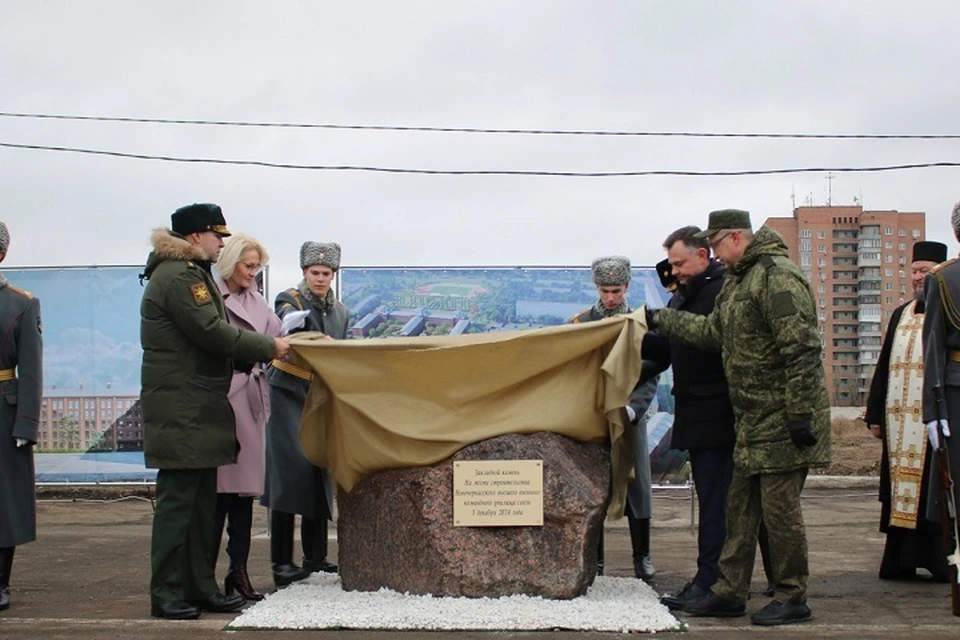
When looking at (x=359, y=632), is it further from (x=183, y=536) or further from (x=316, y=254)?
(x=316, y=254)

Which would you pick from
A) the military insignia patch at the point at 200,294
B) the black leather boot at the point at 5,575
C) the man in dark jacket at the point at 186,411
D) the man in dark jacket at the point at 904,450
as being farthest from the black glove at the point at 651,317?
the black leather boot at the point at 5,575

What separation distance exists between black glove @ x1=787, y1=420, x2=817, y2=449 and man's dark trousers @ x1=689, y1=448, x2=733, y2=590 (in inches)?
23.1

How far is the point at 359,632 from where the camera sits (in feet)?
→ 17.1

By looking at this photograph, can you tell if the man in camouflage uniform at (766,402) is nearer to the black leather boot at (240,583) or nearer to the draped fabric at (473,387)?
the draped fabric at (473,387)

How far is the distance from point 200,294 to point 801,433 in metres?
2.97

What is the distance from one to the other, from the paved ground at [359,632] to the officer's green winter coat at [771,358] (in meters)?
0.84

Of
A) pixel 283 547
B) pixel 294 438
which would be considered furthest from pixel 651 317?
pixel 283 547

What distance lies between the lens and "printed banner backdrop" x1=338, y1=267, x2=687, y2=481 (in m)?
11.2

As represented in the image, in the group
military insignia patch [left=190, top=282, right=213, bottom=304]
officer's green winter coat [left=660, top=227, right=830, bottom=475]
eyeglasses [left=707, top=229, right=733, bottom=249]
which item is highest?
eyeglasses [left=707, top=229, right=733, bottom=249]

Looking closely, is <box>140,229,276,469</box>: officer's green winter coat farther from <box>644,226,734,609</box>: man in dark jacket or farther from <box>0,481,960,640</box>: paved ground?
<box>644,226,734,609</box>: man in dark jacket

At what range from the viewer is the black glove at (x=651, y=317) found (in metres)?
5.92

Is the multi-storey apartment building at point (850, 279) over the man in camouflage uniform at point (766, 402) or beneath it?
over

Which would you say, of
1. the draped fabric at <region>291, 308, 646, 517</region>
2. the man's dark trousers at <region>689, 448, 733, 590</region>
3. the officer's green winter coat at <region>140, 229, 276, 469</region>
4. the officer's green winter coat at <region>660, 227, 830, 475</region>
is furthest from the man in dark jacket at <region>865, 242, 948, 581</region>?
the officer's green winter coat at <region>140, 229, 276, 469</region>

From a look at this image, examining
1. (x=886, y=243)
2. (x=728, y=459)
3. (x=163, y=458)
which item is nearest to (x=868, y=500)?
(x=728, y=459)
